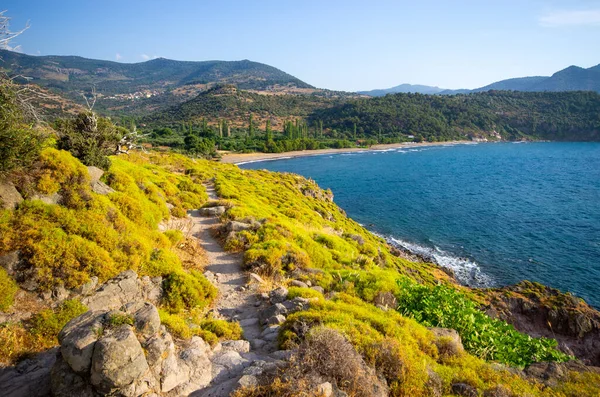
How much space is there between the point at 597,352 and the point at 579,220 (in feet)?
120

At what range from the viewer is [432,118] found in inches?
7761

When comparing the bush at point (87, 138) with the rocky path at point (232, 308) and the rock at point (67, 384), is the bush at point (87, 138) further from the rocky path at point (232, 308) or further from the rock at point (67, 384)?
the rock at point (67, 384)

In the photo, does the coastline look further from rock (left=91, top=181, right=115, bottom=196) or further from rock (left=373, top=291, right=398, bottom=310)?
rock (left=373, top=291, right=398, bottom=310)

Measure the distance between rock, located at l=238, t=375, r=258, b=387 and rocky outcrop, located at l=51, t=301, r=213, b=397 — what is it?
996 millimetres

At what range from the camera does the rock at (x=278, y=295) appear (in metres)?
10.1

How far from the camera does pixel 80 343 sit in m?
5.21

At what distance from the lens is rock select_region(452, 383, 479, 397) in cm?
599

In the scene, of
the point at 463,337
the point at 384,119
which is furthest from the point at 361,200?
the point at 384,119

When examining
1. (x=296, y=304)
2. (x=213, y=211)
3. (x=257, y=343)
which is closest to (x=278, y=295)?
(x=296, y=304)

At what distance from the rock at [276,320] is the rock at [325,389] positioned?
3683mm

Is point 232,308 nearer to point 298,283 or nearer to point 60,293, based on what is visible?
point 298,283

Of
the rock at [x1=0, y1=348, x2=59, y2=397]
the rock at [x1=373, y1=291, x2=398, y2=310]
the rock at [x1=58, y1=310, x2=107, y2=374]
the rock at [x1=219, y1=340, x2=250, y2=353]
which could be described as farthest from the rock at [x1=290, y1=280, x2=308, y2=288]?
the rock at [x1=0, y1=348, x2=59, y2=397]

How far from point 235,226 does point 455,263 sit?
29428mm

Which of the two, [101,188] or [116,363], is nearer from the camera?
[116,363]
